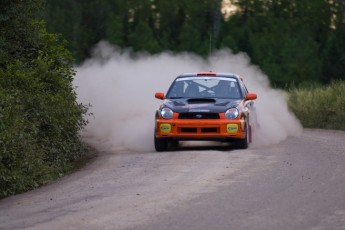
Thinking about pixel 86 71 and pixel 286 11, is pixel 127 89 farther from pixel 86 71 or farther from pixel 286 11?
pixel 286 11

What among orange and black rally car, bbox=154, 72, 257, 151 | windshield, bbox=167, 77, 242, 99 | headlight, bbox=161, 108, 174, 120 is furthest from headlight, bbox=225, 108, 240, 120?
windshield, bbox=167, 77, 242, 99

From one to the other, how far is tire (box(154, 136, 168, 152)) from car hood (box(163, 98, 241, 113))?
67 centimetres

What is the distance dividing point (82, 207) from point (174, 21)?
284ft

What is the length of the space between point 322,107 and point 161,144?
1447 cm

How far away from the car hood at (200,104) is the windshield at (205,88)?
482 mm

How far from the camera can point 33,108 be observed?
19250mm

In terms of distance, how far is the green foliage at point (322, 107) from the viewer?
34.8 metres

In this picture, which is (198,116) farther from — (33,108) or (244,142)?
(33,108)

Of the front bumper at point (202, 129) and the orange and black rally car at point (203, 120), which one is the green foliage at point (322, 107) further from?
the front bumper at point (202, 129)

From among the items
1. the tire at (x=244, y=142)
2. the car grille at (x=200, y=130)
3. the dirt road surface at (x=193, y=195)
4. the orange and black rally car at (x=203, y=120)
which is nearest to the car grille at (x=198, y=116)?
the orange and black rally car at (x=203, y=120)

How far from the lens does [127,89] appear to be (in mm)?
33156

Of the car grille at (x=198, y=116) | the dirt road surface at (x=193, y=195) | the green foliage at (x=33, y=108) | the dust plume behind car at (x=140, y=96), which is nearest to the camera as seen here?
the dirt road surface at (x=193, y=195)

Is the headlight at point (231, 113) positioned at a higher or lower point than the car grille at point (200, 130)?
higher

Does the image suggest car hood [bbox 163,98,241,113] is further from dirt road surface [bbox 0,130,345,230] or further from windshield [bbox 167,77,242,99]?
dirt road surface [bbox 0,130,345,230]
